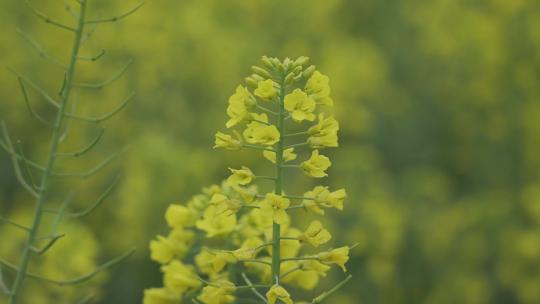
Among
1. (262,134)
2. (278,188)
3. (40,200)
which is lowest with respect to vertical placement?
(40,200)

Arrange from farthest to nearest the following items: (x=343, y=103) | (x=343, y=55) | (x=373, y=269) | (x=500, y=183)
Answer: (x=343, y=55) → (x=343, y=103) → (x=500, y=183) → (x=373, y=269)

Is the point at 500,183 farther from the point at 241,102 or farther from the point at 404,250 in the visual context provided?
the point at 241,102

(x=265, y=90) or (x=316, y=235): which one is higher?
(x=265, y=90)

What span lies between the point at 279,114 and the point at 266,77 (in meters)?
0.17

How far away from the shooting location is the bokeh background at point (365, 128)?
6.20 metres

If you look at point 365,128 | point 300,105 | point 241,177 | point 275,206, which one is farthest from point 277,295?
point 365,128

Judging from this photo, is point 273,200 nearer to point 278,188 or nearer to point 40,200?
point 278,188

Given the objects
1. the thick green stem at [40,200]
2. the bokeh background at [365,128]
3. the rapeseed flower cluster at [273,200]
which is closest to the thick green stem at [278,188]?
the rapeseed flower cluster at [273,200]

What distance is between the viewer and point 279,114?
2.26 metres

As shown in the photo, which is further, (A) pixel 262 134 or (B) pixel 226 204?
(B) pixel 226 204

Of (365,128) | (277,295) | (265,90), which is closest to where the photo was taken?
(277,295)

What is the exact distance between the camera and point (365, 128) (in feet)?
26.7

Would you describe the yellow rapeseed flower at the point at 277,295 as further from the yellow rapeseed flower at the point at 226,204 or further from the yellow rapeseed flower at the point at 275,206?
the yellow rapeseed flower at the point at 226,204

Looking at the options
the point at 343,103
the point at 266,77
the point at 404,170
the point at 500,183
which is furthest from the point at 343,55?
the point at 266,77
